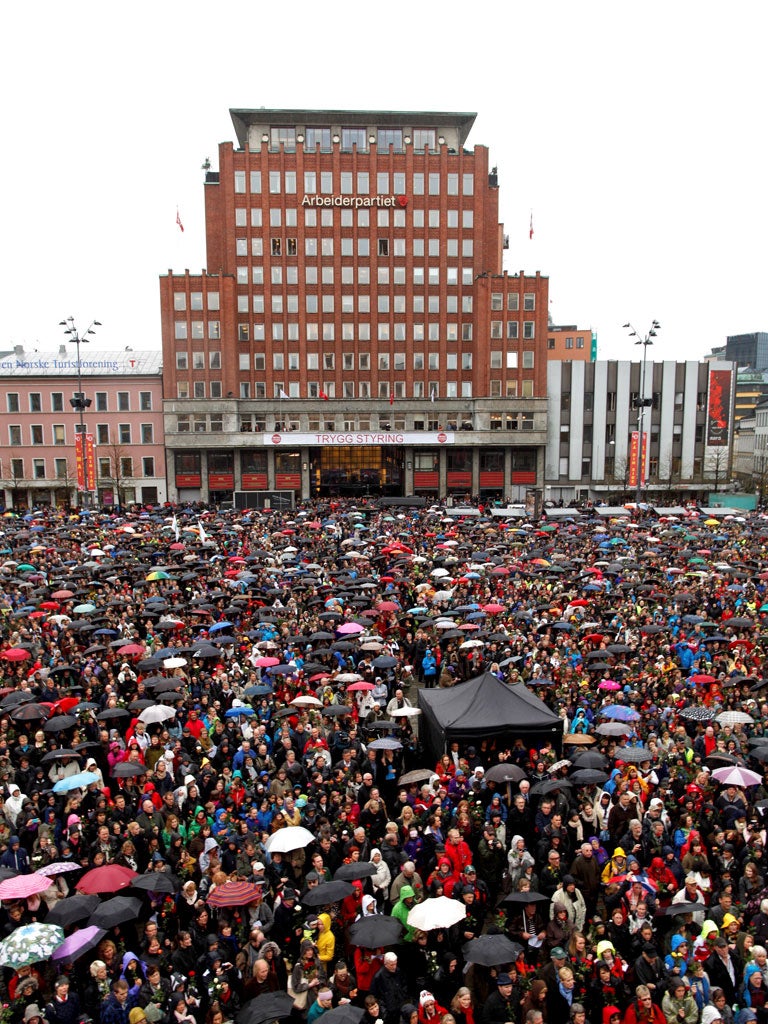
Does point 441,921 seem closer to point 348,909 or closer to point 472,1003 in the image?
point 472,1003

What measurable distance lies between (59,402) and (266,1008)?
6580 centimetres

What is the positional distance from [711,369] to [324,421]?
32.3 metres

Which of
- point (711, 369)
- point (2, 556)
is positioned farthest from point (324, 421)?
point (2, 556)

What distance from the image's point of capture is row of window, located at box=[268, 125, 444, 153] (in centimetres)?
6381

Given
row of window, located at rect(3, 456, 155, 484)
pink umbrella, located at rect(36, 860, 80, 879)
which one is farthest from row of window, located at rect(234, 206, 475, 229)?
pink umbrella, located at rect(36, 860, 80, 879)

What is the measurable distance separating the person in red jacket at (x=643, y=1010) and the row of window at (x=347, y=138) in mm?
65917

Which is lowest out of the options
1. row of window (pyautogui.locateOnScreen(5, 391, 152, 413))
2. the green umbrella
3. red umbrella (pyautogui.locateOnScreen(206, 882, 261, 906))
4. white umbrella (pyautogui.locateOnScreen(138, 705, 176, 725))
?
white umbrella (pyautogui.locateOnScreen(138, 705, 176, 725))

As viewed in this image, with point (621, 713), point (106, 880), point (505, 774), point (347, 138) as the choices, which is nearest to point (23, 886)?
point (106, 880)

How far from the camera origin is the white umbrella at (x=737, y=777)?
33.9 feet

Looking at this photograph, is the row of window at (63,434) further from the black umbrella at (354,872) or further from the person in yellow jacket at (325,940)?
the person in yellow jacket at (325,940)

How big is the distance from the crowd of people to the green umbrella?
0.09 ft

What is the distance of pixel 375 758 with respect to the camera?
1272cm

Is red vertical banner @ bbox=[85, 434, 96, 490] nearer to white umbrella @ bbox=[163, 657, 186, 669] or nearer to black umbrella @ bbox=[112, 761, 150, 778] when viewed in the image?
white umbrella @ bbox=[163, 657, 186, 669]

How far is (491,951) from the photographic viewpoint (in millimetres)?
7223
